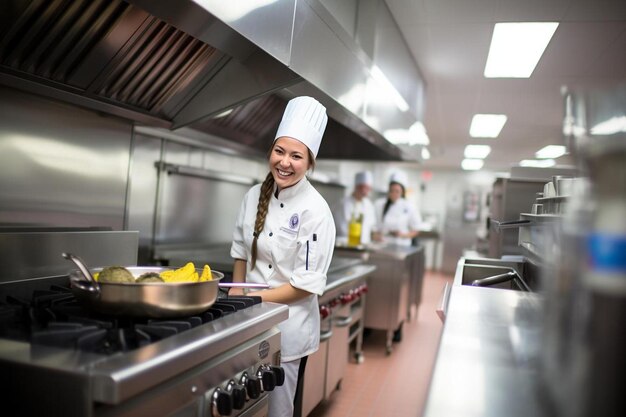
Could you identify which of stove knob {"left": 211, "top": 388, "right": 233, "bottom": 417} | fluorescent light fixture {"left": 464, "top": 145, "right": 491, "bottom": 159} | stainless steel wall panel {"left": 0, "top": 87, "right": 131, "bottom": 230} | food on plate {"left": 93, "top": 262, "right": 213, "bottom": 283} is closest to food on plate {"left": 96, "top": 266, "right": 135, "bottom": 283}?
food on plate {"left": 93, "top": 262, "right": 213, "bottom": 283}

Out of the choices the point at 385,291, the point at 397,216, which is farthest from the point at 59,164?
the point at 397,216

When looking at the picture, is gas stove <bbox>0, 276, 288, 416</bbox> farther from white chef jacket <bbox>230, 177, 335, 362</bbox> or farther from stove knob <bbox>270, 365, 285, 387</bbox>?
white chef jacket <bbox>230, 177, 335, 362</bbox>

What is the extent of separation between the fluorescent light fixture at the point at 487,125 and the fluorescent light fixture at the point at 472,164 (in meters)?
3.67

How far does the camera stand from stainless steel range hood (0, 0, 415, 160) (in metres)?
1.52

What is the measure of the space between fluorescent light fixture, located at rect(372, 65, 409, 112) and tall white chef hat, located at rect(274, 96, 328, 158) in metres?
1.51

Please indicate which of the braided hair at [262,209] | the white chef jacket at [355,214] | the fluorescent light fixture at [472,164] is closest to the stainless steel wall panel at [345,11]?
the braided hair at [262,209]

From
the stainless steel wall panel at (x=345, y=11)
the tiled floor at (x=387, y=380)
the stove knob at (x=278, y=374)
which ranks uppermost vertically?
the stainless steel wall panel at (x=345, y=11)

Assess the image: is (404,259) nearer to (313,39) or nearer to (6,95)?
(313,39)

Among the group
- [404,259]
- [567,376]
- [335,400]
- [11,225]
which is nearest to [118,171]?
[11,225]

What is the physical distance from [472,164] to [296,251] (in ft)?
36.6

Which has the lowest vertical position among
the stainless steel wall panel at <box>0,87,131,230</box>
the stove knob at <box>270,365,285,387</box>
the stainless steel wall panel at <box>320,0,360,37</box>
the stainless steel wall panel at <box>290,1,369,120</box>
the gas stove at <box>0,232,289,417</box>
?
the stove knob at <box>270,365,285,387</box>

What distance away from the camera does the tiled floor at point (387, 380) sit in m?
2.94

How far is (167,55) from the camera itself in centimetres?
198

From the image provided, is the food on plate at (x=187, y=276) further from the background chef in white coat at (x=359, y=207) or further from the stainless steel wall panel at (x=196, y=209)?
the background chef in white coat at (x=359, y=207)
